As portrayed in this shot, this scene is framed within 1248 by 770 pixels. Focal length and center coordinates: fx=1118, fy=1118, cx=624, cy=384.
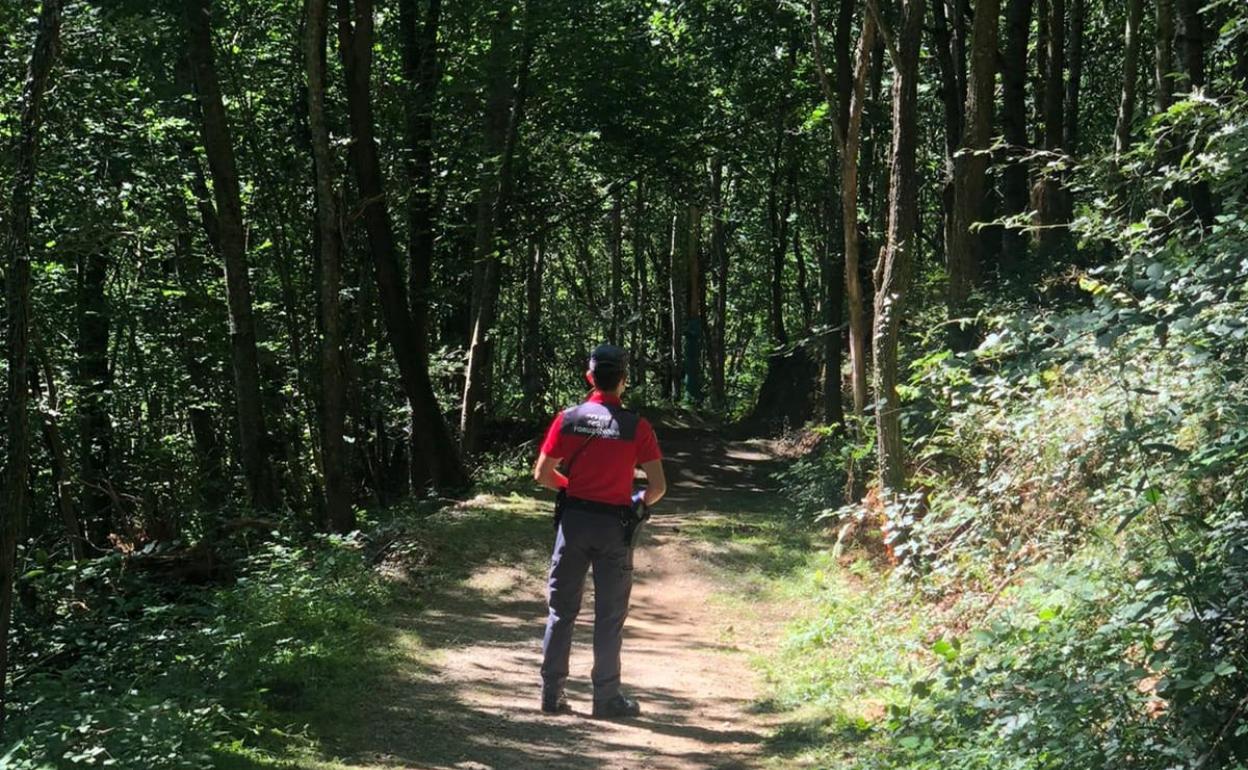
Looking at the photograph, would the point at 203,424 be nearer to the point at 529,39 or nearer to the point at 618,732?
the point at 529,39

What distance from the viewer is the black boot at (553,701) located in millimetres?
6602

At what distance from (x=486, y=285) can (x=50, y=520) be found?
23.4 feet

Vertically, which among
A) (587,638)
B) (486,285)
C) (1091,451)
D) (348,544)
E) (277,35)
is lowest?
(587,638)

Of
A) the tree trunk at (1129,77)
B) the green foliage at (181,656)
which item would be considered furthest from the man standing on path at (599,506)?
the tree trunk at (1129,77)

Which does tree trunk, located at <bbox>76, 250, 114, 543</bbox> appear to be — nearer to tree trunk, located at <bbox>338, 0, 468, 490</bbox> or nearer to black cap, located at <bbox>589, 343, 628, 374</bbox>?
tree trunk, located at <bbox>338, 0, 468, 490</bbox>

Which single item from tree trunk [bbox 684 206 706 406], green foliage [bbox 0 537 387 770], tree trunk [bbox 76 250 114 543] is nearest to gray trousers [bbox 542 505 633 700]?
green foliage [bbox 0 537 387 770]

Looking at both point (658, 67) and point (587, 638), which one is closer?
point (587, 638)

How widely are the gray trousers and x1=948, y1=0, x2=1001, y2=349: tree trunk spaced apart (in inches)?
197

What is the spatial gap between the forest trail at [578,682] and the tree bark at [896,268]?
5.77ft

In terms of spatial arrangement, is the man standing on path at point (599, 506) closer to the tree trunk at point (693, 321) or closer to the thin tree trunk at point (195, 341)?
the thin tree trunk at point (195, 341)

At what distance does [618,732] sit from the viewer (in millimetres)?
6305

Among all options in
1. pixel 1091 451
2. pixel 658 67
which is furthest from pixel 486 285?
pixel 1091 451

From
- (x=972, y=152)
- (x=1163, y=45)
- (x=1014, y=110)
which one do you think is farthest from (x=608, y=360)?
(x=1014, y=110)

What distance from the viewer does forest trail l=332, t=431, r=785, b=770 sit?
5.94 meters
